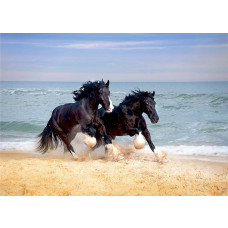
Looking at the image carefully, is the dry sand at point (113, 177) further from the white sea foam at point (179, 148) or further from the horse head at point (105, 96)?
the horse head at point (105, 96)

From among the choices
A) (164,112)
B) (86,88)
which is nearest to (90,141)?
(86,88)

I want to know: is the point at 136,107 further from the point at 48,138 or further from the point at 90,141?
the point at 48,138

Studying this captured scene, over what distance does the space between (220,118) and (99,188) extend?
225 centimetres

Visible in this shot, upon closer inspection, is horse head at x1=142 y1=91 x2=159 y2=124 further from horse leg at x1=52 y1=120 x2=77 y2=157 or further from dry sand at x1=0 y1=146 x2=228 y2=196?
horse leg at x1=52 y1=120 x2=77 y2=157

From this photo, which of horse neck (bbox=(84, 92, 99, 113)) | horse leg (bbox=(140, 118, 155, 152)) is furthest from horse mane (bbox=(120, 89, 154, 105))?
horse neck (bbox=(84, 92, 99, 113))

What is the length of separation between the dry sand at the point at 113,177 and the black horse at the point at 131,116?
404 millimetres

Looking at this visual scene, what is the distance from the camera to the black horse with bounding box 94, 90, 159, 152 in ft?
15.6

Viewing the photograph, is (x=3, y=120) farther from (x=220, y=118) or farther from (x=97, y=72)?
(x=220, y=118)

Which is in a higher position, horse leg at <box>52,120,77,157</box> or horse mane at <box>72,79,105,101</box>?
horse mane at <box>72,79,105,101</box>

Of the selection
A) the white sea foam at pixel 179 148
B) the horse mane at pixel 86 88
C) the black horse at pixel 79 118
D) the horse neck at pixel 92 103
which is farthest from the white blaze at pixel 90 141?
the white sea foam at pixel 179 148

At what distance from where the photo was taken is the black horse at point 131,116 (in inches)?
187

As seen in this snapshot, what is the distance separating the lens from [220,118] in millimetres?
5250

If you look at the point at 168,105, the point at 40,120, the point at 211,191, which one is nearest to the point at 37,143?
the point at 40,120

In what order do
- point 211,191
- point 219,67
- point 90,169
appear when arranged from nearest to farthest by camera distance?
point 211,191 → point 90,169 → point 219,67
